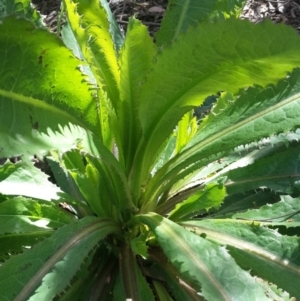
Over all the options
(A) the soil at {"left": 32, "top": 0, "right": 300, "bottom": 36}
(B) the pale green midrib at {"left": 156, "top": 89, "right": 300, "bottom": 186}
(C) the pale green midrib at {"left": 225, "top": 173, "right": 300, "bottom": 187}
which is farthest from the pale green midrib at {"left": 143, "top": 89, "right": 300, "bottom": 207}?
(A) the soil at {"left": 32, "top": 0, "right": 300, "bottom": 36}

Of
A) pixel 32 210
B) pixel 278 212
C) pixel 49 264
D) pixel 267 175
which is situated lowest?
pixel 49 264

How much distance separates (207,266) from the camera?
90 centimetres

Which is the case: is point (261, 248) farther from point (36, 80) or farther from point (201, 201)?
point (36, 80)

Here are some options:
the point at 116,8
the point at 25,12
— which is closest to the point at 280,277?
the point at 25,12

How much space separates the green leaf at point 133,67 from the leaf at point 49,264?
243 mm

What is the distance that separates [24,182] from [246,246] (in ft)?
1.74

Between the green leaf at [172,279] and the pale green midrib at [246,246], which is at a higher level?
the pale green midrib at [246,246]

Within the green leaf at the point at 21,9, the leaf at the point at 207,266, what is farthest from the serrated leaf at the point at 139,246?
the green leaf at the point at 21,9

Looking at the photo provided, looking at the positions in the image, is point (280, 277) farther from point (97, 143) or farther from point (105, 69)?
point (105, 69)

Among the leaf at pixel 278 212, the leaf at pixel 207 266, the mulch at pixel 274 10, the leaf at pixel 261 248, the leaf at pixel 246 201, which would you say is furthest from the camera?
the mulch at pixel 274 10

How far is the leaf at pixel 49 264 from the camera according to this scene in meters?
0.89

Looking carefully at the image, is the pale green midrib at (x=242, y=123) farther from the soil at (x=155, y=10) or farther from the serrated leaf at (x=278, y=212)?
the soil at (x=155, y=10)

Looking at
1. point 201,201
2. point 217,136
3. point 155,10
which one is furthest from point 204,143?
point 155,10

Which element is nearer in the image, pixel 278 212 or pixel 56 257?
pixel 56 257
